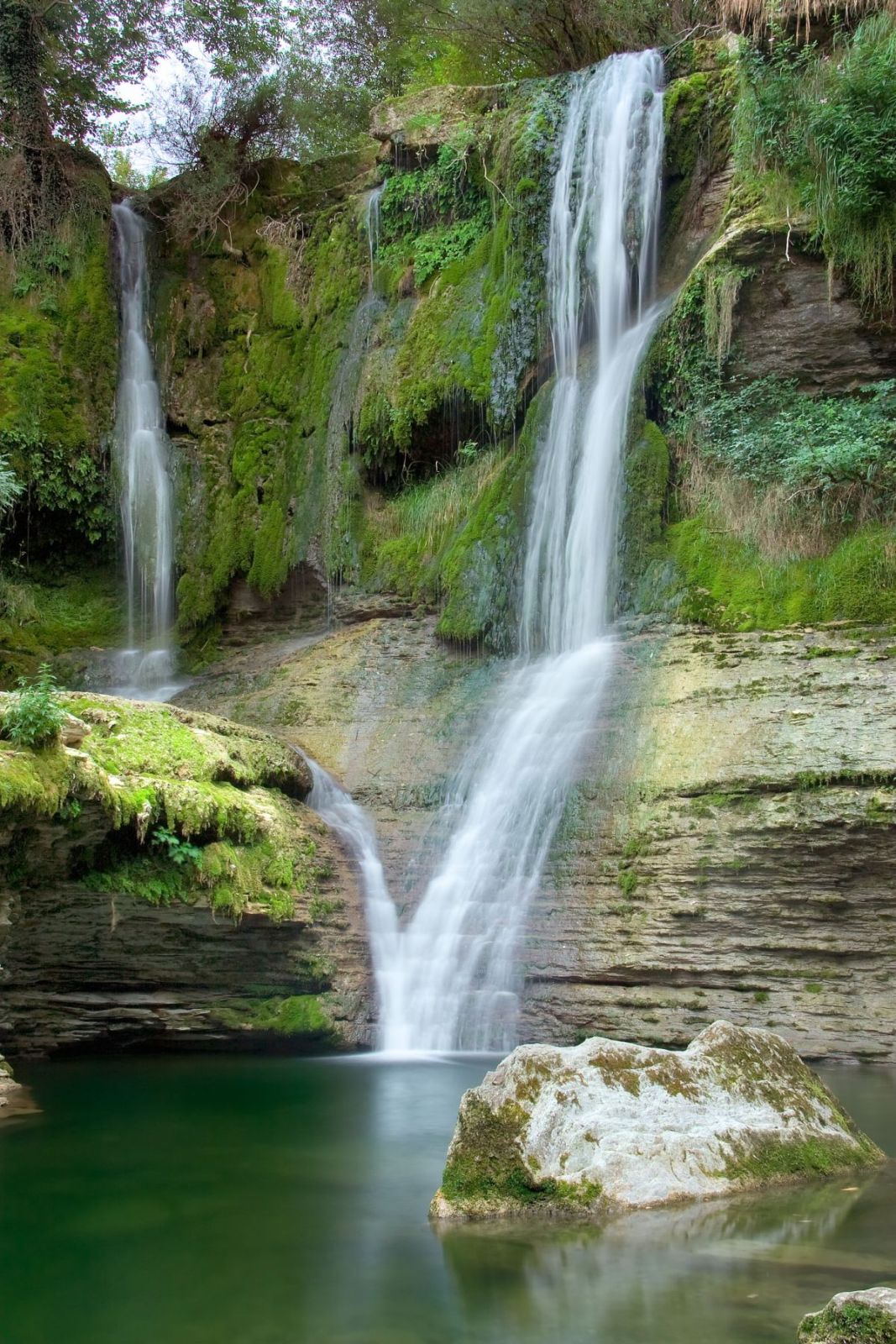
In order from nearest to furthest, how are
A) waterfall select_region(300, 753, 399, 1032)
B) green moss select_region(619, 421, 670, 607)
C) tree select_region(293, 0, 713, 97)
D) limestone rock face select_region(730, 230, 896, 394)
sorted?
waterfall select_region(300, 753, 399, 1032), limestone rock face select_region(730, 230, 896, 394), green moss select_region(619, 421, 670, 607), tree select_region(293, 0, 713, 97)

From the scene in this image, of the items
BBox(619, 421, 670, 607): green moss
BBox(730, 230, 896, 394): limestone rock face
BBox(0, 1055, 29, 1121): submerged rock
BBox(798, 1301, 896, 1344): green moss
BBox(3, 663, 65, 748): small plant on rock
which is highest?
BBox(730, 230, 896, 394): limestone rock face

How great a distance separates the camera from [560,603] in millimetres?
13062

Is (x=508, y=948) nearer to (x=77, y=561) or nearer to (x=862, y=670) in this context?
(x=862, y=670)

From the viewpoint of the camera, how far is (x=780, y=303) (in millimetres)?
12805

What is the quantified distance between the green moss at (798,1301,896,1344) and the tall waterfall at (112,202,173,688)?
13378 millimetres

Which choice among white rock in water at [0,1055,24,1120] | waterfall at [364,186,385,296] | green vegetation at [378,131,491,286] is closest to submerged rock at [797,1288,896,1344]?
white rock in water at [0,1055,24,1120]

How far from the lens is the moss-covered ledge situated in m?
8.83

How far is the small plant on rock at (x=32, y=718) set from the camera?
798 centimetres

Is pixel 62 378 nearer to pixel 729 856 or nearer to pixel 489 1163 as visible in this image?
pixel 729 856

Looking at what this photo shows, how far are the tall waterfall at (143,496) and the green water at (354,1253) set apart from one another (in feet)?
33.1

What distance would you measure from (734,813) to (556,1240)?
203 inches

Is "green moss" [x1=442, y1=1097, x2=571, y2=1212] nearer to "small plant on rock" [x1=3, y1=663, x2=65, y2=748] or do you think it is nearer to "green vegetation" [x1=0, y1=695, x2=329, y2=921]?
"green vegetation" [x1=0, y1=695, x2=329, y2=921]

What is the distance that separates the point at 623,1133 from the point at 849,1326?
5.59ft

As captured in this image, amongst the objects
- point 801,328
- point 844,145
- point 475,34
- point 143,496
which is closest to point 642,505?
point 801,328
